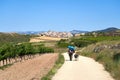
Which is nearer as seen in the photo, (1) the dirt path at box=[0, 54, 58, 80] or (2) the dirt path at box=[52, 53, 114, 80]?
(2) the dirt path at box=[52, 53, 114, 80]

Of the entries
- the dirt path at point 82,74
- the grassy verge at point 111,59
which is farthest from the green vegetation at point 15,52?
the dirt path at point 82,74

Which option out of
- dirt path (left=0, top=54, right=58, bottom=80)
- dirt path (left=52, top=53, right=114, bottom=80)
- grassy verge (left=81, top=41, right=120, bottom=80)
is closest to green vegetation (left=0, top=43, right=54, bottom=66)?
dirt path (left=0, top=54, right=58, bottom=80)

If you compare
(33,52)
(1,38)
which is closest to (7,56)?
(33,52)

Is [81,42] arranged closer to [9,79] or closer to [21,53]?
[21,53]

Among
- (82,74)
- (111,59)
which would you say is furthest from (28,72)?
(82,74)

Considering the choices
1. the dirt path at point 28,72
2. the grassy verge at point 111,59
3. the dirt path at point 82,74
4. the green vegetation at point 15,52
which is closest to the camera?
the dirt path at point 82,74

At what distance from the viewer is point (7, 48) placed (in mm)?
66062

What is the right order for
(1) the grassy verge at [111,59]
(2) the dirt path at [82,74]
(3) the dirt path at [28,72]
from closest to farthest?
(2) the dirt path at [82,74], (1) the grassy verge at [111,59], (3) the dirt path at [28,72]

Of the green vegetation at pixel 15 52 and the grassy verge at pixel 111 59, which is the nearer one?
the grassy verge at pixel 111 59

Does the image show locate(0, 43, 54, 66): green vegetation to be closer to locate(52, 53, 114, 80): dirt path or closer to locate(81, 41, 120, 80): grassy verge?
locate(81, 41, 120, 80): grassy verge

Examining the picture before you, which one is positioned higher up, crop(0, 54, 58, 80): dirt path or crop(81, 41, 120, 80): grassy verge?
crop(81, 41, 120, 80): grassy verge

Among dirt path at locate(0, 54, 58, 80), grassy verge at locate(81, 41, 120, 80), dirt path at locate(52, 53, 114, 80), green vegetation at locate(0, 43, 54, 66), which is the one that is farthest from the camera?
green vegetation at locate(0, 43, 54, 66)

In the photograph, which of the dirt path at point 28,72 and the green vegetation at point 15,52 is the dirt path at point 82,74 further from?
the green vegetation at point 15,52

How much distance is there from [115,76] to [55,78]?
11.2 feet
